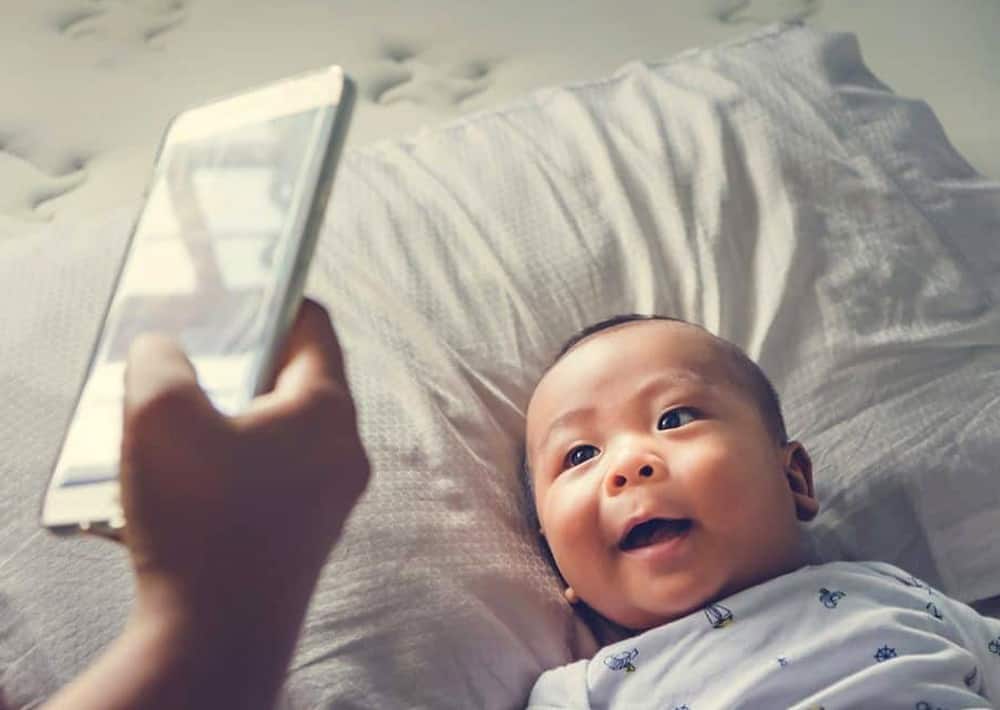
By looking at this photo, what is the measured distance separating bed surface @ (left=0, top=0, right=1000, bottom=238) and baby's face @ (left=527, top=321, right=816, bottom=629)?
664mm

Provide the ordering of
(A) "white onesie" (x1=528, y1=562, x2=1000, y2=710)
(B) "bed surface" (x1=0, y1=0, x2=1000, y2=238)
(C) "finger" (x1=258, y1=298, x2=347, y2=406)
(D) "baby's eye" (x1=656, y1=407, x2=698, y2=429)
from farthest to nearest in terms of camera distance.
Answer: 1. (B) "bed surface" (x1=0, y1=0, x2=1000, y2=238)
2. (D) "baby's eye" (x1=656, y1=407, x2=698, y2=429)
3. (A) "white onesie" (x1=528, y1=562, x2=1000, y2=710)
4. (C) "finger" (x1=258, y1=298, x2=347, y2=406)

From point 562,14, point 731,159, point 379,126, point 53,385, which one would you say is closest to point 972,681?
point 731,159

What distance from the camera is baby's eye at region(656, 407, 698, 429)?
3.14 ft

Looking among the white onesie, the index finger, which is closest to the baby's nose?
the white onesie

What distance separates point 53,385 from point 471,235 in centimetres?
41

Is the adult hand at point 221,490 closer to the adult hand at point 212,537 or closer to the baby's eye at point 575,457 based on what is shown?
the adult hand at point 212,537

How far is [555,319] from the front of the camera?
1126 mm

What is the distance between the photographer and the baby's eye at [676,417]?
3.14 ft

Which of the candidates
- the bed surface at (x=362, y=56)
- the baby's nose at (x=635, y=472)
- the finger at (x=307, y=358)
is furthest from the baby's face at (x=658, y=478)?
the bed surface at (x=362, y=56)

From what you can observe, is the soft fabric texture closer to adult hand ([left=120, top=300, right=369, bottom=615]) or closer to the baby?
the baby

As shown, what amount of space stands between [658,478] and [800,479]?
6.2 inches

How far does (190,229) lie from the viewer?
77 cm

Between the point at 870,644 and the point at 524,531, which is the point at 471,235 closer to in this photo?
the point at 524,531

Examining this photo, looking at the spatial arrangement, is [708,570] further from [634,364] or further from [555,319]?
[555,319]
